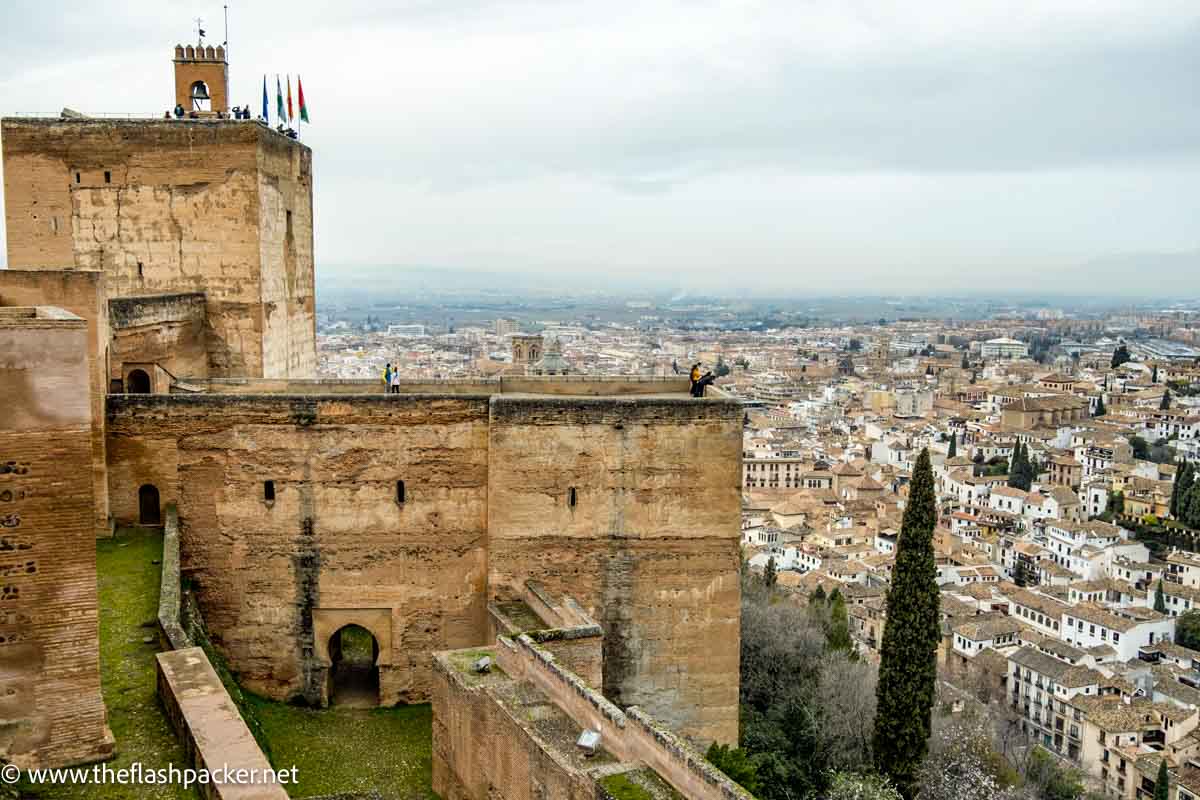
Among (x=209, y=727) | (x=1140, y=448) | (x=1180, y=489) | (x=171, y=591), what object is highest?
(x=171, y=591)

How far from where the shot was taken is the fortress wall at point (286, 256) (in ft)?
66.0

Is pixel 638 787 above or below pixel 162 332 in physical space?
below

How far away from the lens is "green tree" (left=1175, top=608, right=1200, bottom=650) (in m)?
52.7

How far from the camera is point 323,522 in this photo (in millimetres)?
15547

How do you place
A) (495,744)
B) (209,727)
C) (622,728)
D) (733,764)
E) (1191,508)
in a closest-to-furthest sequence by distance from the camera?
(209,727), (622,728), (495,744), (733,764), (1191,508)

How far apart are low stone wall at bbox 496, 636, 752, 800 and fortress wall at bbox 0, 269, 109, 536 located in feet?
20.4

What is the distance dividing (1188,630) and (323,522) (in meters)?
50.0

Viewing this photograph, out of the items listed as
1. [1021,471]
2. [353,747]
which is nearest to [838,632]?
[353,747]

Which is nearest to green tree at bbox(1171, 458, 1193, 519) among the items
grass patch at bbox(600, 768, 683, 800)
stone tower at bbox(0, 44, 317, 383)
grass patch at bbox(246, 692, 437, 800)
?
stone tower at bbox(0, 44, 317, 383)

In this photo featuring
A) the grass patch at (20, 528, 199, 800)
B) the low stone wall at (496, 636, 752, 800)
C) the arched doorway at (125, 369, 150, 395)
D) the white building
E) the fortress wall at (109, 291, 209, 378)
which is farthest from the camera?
the white building

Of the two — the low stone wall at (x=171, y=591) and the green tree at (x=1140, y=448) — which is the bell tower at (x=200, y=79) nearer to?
the low stone wall at (x=171, y=591)

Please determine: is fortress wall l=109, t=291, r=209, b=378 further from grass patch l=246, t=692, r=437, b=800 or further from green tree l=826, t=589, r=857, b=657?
green tree l=826, t=589, r=857, b=657

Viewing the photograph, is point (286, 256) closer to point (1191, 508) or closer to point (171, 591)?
point (171, 591)

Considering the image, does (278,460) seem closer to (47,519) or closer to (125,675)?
(125,675)
